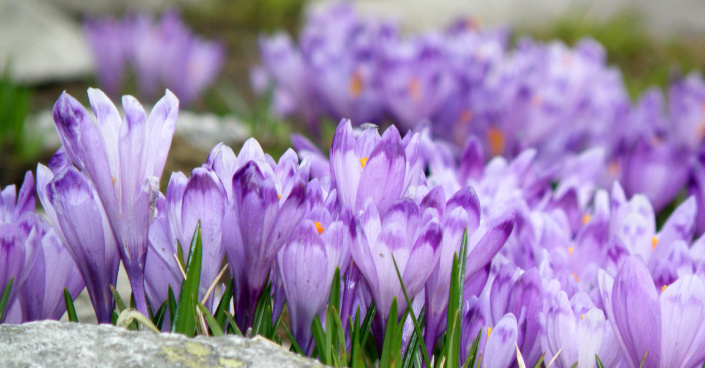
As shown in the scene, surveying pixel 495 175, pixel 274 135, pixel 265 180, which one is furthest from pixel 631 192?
pixel 265 180

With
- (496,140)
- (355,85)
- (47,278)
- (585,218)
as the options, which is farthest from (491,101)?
(47,278)

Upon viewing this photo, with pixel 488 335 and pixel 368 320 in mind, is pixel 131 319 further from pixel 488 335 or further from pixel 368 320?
pixel 488 335

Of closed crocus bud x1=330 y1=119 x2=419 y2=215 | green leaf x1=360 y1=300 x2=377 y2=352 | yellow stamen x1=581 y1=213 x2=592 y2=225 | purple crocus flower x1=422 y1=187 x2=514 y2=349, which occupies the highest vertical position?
yellow stamen x1=581 y1=213 x2=592 y2=225

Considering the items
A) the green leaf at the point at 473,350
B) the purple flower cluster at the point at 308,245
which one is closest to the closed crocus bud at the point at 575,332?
the purple flower cluster at the point at 308,245

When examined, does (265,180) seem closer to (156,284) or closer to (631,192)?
(156,284)

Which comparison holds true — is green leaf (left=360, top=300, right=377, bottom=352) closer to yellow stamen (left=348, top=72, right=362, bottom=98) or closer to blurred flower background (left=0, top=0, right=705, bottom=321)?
blurred flower background (left=0, top=0, right=705, bottom=321)

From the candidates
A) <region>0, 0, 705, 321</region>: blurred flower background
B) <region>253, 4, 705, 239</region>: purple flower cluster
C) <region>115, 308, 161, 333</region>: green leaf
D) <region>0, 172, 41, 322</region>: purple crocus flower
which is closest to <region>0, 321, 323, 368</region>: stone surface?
<region>115, 308, 161, 333</region>: green leaf
